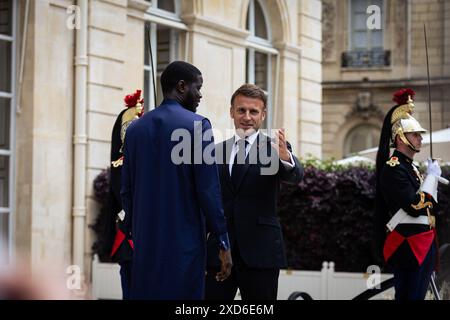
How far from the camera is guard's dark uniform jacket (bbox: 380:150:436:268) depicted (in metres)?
6.86

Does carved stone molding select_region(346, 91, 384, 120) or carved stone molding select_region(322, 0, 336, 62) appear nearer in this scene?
carved stone molding select_region(346, 91, 384, 120)

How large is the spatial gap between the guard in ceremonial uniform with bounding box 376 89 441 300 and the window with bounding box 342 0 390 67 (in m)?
25.8

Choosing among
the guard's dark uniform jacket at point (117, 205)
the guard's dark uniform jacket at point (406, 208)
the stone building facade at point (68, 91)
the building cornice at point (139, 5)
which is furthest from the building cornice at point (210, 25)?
the guard's dark uniform jacket at point (406, 208)

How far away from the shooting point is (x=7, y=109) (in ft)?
35.2

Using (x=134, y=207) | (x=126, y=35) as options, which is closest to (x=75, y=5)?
(x=126, y=35)

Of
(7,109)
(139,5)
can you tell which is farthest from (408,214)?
(139,5)

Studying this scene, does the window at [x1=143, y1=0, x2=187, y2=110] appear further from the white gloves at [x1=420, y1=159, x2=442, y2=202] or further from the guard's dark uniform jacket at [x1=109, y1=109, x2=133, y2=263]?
the white gloves at [x1=420, y1=159, x2=442, y2=202]

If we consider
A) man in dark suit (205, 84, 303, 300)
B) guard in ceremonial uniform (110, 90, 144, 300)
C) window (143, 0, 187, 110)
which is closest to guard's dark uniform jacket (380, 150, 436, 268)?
man in dark suit (205, 84, 303, 300)

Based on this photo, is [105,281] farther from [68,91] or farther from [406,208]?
[406,208]

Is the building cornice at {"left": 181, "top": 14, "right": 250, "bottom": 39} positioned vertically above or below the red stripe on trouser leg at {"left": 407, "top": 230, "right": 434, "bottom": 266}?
above
